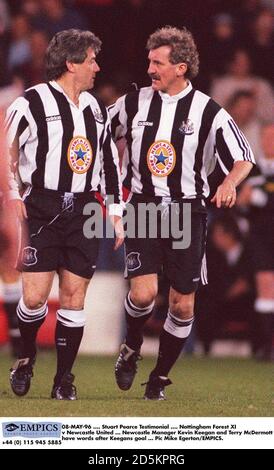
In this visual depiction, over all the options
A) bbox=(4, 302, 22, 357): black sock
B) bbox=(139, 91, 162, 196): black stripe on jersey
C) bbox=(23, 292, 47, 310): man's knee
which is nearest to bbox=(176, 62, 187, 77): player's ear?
bbox=(139, 91, 162, 196): black stripe on jersey

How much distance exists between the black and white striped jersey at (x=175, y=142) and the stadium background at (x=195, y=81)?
6.75 feet

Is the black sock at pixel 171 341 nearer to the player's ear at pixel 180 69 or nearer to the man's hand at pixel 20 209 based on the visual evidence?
the man's hand at pixel 20 209

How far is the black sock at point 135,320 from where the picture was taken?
6336 millimetres

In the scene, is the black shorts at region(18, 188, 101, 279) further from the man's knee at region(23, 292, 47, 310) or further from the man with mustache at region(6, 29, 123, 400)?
the man's knee at region(23, 292, 47, 310)

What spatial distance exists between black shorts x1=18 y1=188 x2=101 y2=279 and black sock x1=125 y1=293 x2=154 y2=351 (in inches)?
12.5

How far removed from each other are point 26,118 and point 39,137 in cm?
9

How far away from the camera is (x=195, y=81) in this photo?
9391mm

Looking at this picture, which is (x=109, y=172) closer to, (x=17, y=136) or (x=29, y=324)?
(x=17, y=136)

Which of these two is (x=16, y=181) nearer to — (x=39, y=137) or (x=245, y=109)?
(x=39, y=137)

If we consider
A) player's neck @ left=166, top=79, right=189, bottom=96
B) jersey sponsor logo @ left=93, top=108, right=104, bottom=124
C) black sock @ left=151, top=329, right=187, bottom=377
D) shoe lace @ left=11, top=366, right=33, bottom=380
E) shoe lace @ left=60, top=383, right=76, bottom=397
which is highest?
player's neck @ left=166, top=79, right=189, bottom=96

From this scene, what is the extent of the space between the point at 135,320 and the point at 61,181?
0.71 meters

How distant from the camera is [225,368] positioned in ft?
26.7

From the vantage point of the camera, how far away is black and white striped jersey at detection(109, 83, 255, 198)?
247 inches
